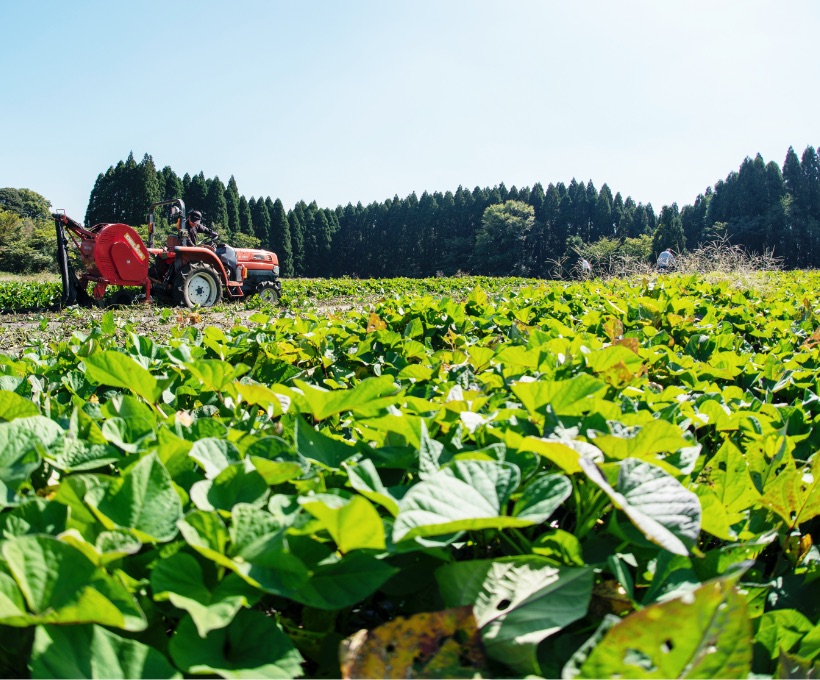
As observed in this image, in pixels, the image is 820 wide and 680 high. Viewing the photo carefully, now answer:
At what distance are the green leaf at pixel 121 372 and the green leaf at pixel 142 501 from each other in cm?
45

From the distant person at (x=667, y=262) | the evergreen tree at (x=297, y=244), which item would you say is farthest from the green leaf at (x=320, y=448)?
the evergreen tree at (x=297, y=244)

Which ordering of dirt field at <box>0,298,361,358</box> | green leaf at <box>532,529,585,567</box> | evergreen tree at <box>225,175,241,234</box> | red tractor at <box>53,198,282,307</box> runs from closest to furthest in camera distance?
green leaf at <box>532,529,585,567</box> → dirt field at <box>0,298,361,358</box> → red tractor at <box>53,198,282,307</box> → evergreen tree at <box>225,175,241,234</box>

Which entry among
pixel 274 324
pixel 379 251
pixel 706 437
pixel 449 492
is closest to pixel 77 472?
pixel 449 492

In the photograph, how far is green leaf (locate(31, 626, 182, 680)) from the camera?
0.50 m

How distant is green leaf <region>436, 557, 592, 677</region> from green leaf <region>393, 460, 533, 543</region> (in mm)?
64

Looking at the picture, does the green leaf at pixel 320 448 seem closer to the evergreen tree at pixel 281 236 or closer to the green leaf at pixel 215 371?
the green leaf at pixel 215 371

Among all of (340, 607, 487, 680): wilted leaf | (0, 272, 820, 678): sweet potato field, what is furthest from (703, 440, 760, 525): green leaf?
(340, 607, 487, 680): wilted leaf

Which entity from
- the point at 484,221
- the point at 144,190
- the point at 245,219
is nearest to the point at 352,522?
the point at 144,190

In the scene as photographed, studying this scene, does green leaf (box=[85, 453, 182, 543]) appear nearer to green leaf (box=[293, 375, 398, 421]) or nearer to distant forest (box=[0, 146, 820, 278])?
green leaf (box=[293, 375, 398, 421])

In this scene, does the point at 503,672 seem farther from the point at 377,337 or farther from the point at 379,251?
the point at 379,251

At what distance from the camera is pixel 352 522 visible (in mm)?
596

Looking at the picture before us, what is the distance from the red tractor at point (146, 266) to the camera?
33.6ft

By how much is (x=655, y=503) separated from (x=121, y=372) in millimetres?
1013

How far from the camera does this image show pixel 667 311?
3352 millimetres
